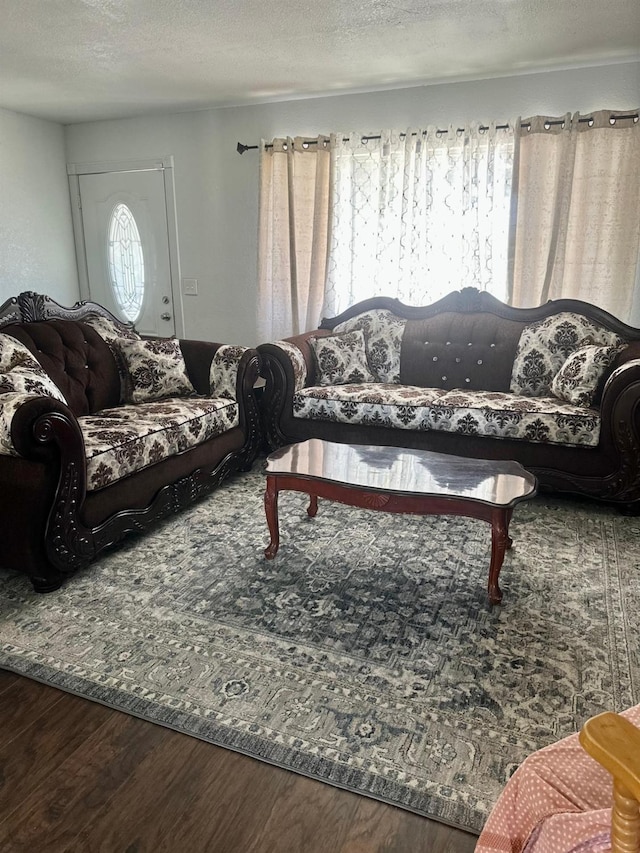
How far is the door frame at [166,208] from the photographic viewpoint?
5125mm

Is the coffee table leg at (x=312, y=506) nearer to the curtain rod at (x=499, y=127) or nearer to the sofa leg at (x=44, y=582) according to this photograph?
the sofa leg at (x=44, y=582)

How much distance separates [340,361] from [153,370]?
123 cm

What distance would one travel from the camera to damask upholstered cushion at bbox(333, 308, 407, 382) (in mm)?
4199

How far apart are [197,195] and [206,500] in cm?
289

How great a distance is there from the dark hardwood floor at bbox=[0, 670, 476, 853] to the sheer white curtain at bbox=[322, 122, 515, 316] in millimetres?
3534

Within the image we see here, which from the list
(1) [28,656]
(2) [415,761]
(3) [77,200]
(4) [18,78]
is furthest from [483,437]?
(3) [77,200]

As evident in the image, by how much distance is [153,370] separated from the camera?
11.8 feet

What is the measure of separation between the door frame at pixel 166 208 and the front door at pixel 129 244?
0.05 ft

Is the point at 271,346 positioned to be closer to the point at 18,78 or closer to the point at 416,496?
the point at 416,496

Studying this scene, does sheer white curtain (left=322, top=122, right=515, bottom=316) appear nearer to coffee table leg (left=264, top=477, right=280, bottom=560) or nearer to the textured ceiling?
the textured ceiling

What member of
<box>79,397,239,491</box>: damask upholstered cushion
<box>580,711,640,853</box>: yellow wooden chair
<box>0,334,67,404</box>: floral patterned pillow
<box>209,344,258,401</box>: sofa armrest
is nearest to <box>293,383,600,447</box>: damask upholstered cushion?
<box>209,344,258,401</box>: sofa armrest

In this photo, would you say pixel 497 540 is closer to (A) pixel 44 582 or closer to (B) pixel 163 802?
(B) pixel 163 802

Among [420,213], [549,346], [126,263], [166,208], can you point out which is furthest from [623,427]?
[126,263]

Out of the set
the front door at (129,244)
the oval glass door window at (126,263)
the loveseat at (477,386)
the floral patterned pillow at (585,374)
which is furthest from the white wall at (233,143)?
the floral patterned pillow at (585,374)
